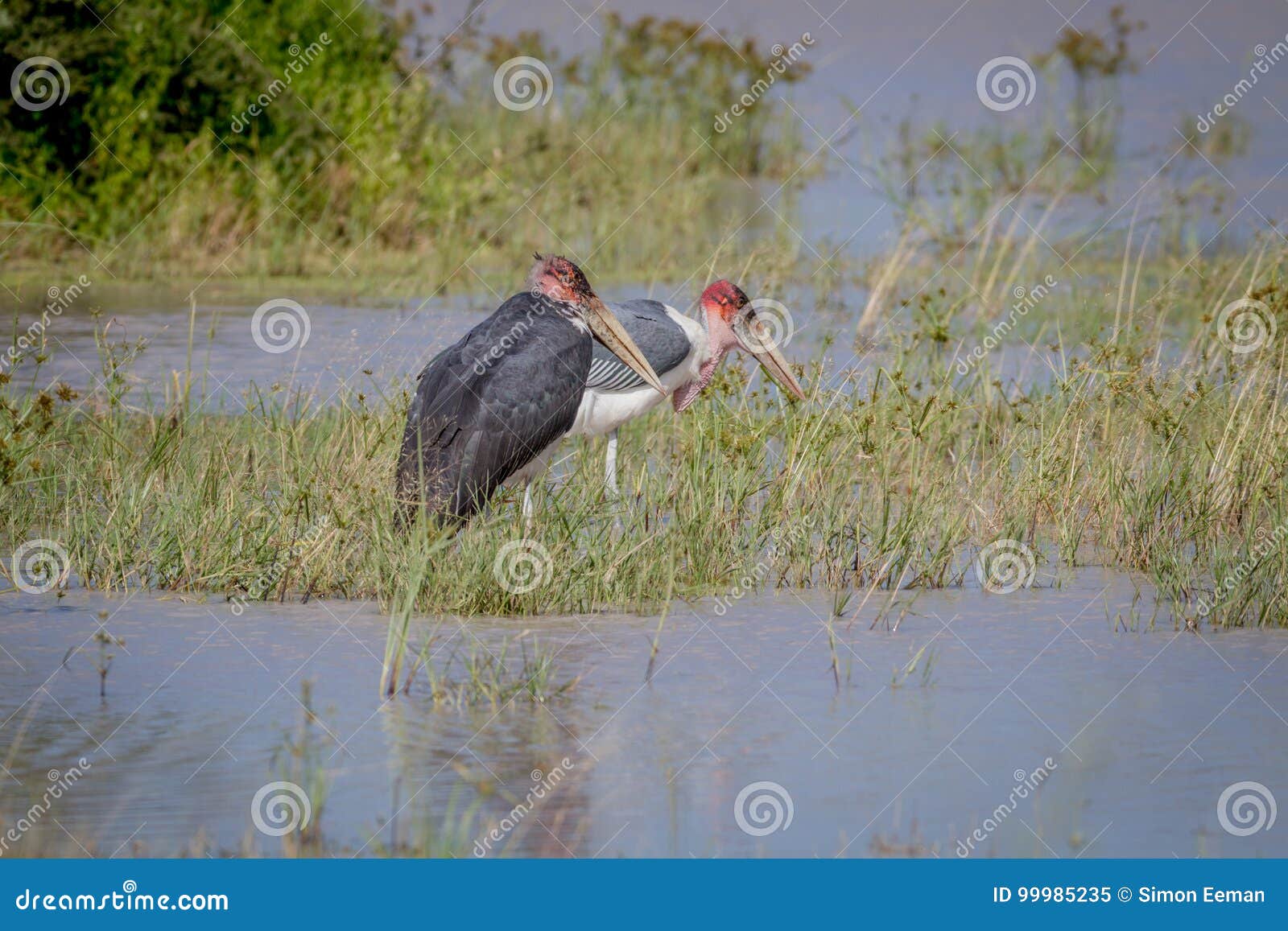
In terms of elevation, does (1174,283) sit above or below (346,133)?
below

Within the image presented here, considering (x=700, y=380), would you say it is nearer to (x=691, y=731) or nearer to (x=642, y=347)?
(x=642, y=347)

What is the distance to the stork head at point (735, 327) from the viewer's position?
337 inches

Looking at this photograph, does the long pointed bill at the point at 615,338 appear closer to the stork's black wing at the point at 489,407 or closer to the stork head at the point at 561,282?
the stork head at the point at 561,282

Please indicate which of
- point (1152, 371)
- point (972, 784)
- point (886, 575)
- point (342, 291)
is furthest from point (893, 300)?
point (972, 784)

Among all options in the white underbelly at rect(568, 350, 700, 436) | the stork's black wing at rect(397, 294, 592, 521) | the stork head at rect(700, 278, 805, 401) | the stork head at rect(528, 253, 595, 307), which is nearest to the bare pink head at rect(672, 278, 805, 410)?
the stork head at rect(700, 278, 805, 401)

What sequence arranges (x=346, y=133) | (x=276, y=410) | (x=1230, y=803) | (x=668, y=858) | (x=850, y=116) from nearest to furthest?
1. (x=668, y=858)
2. (x=1230, y=803)
3. (x=276, y=410)
4. (x=346, y=133)
5. (x=850, y=116)

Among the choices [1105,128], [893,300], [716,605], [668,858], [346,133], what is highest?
Answer: [1105,128]

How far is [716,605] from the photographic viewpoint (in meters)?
6.33

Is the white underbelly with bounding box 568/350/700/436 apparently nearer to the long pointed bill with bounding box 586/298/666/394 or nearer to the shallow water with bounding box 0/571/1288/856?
the long pointed bill with bounding box 586/298/666/394

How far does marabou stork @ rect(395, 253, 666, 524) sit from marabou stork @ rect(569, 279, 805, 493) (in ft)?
1.34

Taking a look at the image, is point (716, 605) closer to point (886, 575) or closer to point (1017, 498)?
point (886, 575)

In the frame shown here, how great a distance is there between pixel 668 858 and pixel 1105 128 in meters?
14.4

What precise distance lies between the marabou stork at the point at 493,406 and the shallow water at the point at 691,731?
67 centimetres

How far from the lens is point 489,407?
670 cm
